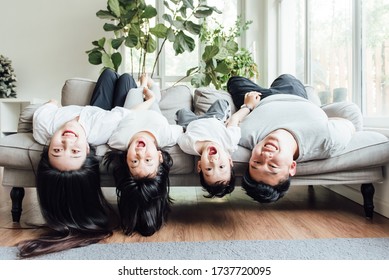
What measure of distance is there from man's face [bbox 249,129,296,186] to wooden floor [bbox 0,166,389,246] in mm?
256

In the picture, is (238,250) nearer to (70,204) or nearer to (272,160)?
(272,160)

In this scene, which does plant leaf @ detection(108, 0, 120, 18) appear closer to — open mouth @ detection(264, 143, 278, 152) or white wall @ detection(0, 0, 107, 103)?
white wall @ detection(0, 0, 107, 103)

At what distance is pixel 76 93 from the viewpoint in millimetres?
2346

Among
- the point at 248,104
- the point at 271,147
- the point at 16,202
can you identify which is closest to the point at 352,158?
the point at 271,147

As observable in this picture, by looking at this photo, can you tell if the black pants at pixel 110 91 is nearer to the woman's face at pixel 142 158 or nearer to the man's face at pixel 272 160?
the woman's face at pixel 142 158

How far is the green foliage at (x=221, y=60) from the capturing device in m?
3.60


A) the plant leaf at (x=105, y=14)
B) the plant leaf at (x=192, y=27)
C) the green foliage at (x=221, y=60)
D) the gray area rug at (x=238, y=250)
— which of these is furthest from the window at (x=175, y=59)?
the gray area rug at (x=238, y=250)

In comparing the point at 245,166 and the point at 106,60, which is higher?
the point at 106,60

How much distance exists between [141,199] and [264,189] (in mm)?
543

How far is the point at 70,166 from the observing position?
4.92 feet

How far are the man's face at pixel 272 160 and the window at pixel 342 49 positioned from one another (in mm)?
1043

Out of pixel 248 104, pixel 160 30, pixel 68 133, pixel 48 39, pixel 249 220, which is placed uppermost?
pixel 48 39

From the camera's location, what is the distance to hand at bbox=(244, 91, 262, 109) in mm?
2184
